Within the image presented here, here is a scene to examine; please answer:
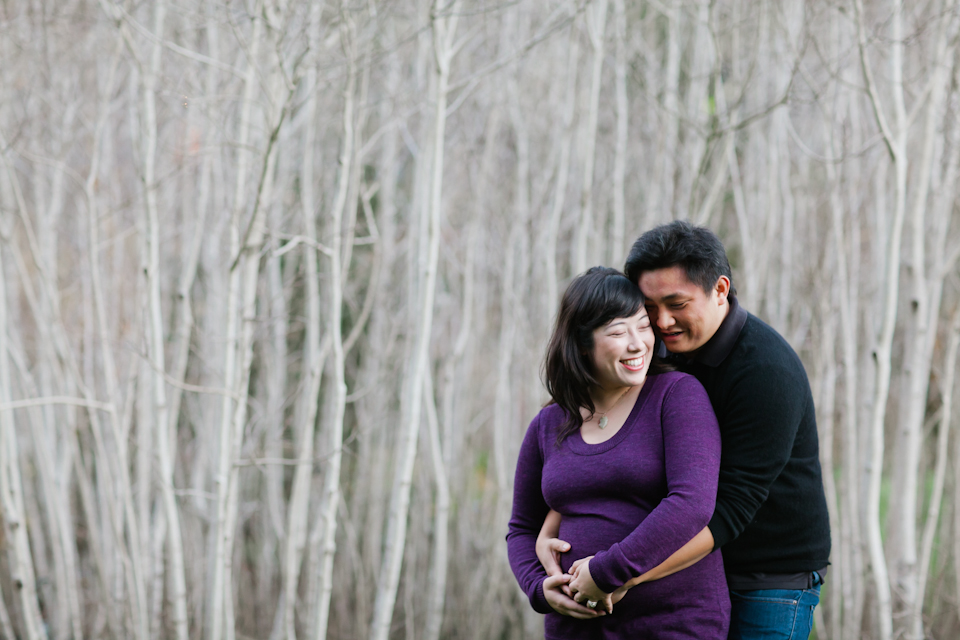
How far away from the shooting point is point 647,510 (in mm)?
1456

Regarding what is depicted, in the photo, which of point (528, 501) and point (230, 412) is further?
point (230, 412)

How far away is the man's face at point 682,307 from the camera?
1.53 metres

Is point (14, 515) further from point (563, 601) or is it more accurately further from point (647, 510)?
point (647, 510)

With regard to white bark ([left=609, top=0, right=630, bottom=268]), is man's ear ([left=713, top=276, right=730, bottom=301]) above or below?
below

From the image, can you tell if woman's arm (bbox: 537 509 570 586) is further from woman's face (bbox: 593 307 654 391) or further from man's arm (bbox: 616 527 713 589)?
woman's face (bbox: 593 307 654 391)

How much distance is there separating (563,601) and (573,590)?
0.11ft

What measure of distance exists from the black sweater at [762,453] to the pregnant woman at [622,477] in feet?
0.21

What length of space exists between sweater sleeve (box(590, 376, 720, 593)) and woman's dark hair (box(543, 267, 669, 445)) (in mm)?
206

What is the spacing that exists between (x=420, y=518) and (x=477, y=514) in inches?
13.9

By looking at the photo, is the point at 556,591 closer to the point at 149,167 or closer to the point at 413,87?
the point at 149,167

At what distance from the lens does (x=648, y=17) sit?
Answer: 11.9 feet

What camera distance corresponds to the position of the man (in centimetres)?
146

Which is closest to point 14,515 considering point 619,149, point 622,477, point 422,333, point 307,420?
point 307,420

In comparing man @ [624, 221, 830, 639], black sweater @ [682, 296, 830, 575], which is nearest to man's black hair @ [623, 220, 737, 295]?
man @ [624, 221, 830, 639]
